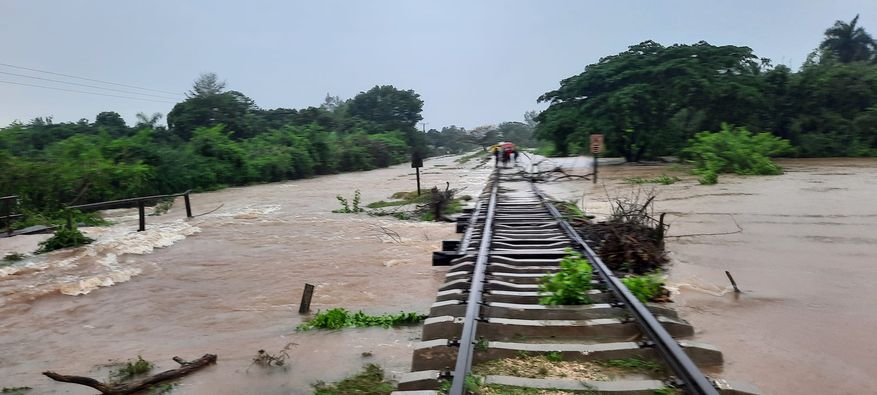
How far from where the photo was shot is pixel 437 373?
3.75 metres

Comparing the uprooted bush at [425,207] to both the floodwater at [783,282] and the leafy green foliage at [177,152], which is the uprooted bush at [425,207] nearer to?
the floodwater at [783,282]

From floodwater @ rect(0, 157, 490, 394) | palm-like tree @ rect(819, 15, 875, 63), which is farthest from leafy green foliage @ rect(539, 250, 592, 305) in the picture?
palm-like tree @ rect(819, 15, 875, 63)

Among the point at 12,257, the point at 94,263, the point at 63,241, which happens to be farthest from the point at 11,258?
the point at 94,263

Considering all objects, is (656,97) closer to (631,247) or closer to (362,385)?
(631,247)

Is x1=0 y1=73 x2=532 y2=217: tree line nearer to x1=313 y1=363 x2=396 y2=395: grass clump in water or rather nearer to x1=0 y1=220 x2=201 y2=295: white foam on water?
x1=0 y1=220 x2=201 y2=295: white foam on water

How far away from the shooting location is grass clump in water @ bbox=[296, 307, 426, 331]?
6.55m

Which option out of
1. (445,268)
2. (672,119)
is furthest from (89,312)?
(672,119)

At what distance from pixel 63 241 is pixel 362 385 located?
1128cm

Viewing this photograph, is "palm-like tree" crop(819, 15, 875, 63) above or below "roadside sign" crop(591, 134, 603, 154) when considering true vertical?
above

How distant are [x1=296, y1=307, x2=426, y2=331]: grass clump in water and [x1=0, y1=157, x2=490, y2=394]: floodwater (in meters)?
0.18

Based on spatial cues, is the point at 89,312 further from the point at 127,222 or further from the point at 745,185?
the point at 745,185

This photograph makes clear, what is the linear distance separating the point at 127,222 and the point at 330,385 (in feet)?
53.1

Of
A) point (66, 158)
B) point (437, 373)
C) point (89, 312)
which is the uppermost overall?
point (66, 158)

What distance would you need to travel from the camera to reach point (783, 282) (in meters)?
7.34
